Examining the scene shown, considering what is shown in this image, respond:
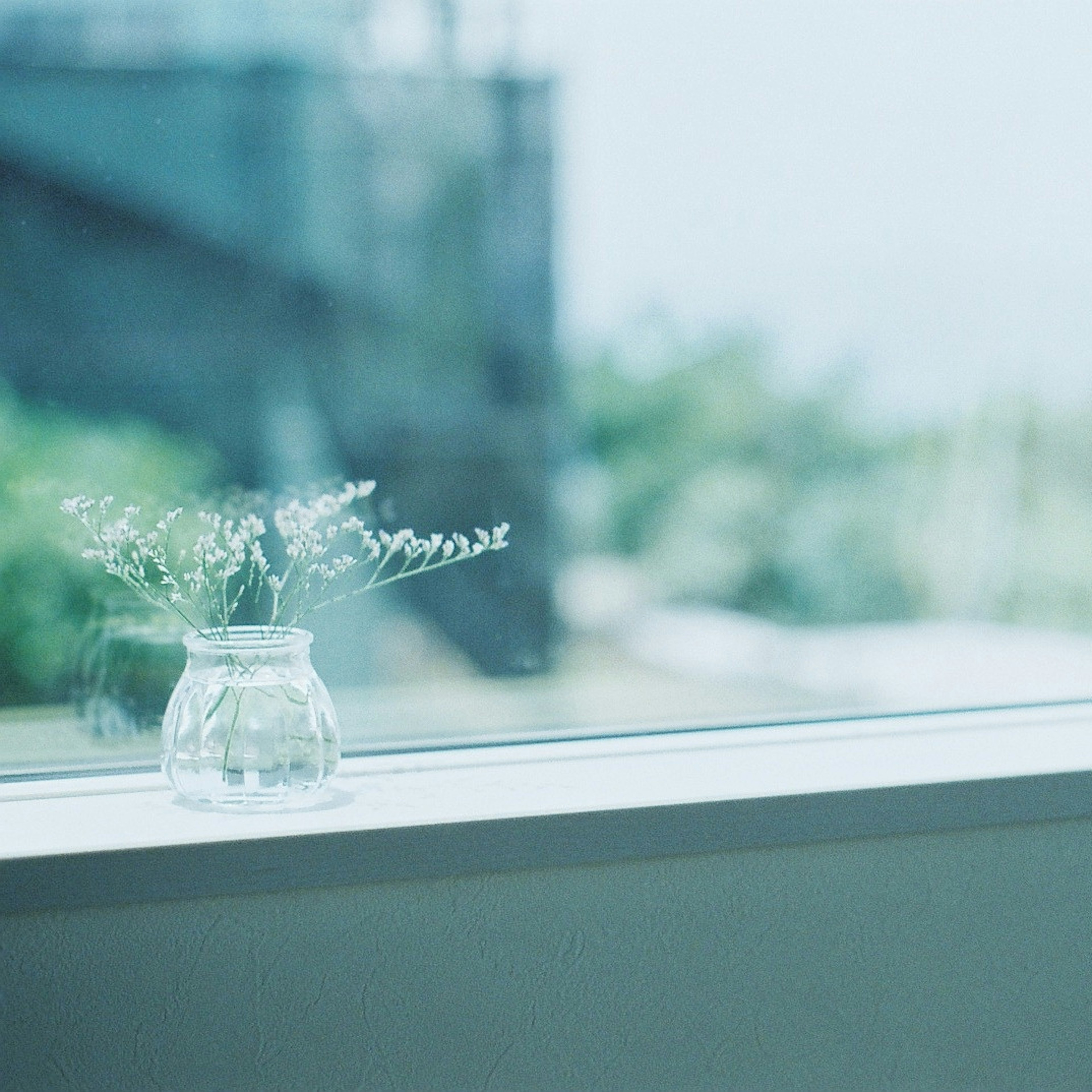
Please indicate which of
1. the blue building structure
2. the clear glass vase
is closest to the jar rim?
the clear glass vase

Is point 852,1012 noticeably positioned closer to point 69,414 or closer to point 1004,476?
point 69,414

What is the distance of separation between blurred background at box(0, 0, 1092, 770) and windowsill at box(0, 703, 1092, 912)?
0.08m

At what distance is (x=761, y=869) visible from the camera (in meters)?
0.84

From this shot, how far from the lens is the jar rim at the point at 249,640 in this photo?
2.67ft

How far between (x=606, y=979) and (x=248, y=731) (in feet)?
0.97

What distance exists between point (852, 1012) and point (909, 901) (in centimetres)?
9

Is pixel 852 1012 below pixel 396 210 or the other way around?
below

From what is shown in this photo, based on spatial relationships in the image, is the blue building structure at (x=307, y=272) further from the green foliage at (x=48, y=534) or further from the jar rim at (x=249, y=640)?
the jar rim at (x=249, y=640)

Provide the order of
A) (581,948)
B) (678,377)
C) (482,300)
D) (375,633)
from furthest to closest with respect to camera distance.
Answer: (678,377) → (482,300) → (375,633) → (581,948)

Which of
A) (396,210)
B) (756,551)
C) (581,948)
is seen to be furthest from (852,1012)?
(756,551)

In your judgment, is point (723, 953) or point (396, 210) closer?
point (723, 953)

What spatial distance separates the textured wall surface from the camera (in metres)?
0.73

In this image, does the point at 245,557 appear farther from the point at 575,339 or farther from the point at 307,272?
the point at 575,339

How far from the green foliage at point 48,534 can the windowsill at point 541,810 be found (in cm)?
24
